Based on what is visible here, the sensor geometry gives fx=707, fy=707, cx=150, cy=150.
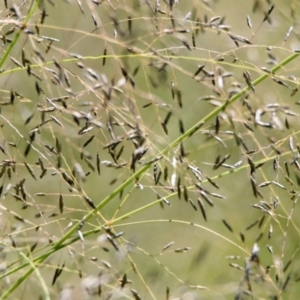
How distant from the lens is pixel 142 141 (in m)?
0.74

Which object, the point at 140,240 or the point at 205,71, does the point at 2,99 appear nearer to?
the point at 205,71

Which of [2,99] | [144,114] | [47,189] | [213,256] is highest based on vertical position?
[2,99]

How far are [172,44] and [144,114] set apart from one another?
122cm

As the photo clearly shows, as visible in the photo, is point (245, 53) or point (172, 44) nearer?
point (172, 44)

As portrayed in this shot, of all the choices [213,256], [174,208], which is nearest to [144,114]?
[174,208]

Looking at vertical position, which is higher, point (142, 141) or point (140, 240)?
point (142, 141)

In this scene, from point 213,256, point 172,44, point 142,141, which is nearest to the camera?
point 142,141

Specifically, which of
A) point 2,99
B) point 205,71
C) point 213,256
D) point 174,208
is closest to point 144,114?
point 174,208

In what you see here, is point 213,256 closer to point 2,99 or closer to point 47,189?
point 47,189

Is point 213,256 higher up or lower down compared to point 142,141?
lower down

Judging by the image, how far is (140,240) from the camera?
1.90m

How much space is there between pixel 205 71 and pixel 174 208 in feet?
3.98

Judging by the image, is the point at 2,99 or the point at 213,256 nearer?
the point at 2,99

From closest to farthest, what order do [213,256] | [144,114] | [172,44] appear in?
[172,44] → [213,256] → [144,114]
